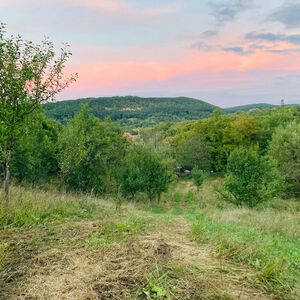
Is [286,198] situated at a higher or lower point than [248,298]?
lower

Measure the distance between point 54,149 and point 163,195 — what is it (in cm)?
1541

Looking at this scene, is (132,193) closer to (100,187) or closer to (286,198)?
(100,187)

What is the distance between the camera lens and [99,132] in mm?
28000

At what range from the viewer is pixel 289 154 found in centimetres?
3266

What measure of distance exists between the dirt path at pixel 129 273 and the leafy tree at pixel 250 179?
17.1 metres

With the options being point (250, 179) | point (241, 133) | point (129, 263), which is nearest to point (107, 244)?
point (129, 263)

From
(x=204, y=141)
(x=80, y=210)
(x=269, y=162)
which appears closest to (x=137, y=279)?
(x=80, y=210)

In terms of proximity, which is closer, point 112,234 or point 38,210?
point 112,234

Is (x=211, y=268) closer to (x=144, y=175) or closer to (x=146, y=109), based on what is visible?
(x=144, y=175)

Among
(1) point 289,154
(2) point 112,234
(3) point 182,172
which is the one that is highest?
(2) point 112,234

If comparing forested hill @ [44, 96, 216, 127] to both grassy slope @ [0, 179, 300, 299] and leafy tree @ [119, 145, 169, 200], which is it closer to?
leafy tree @ [119, 145, 169, 200]

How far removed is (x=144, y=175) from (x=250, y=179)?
1055 centimetres

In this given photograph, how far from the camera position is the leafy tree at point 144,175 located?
28531 mm

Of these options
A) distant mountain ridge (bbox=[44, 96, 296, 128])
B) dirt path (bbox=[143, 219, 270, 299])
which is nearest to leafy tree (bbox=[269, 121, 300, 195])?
dirt path (bbox=[143, 219, 270, 299])
